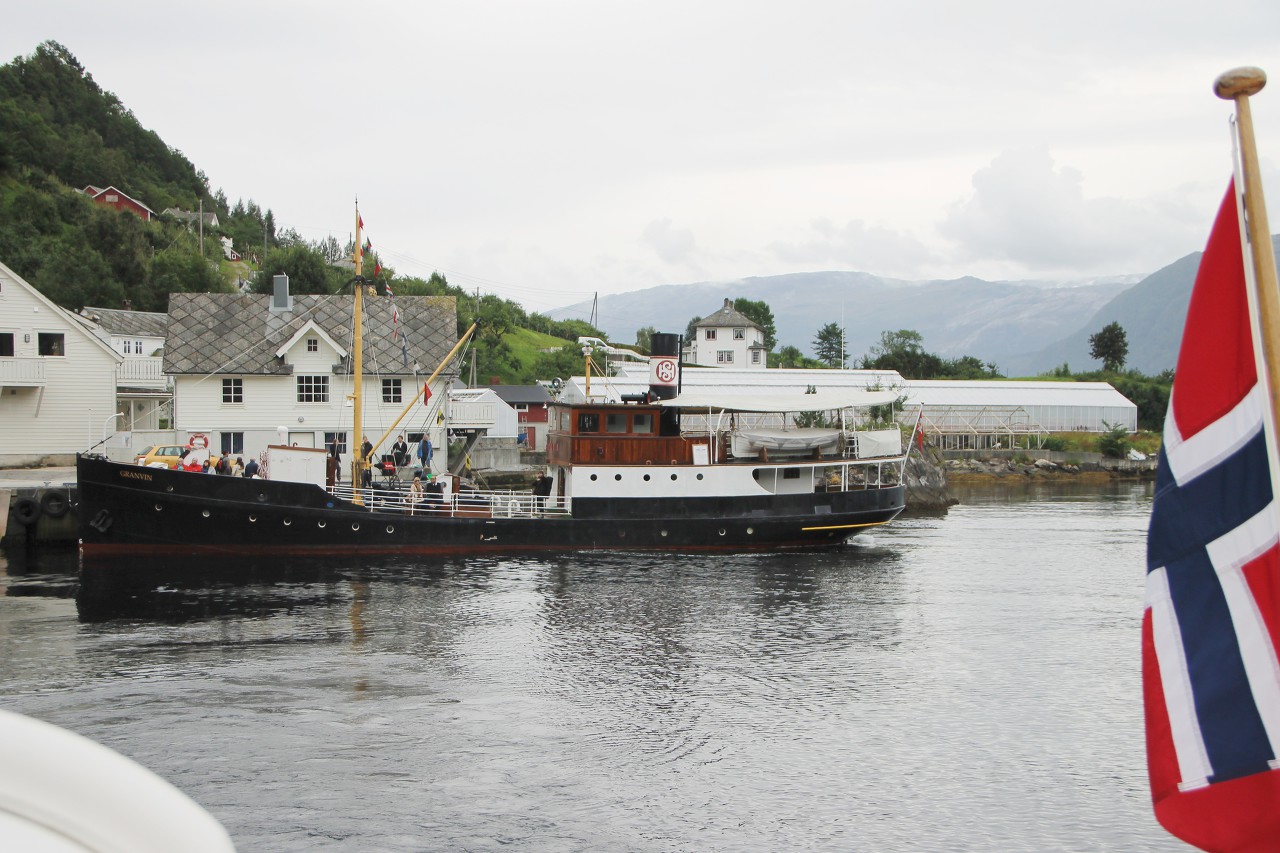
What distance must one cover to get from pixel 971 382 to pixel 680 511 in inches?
2089

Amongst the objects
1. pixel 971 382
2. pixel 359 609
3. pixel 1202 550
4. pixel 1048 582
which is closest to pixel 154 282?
pixel 971 382

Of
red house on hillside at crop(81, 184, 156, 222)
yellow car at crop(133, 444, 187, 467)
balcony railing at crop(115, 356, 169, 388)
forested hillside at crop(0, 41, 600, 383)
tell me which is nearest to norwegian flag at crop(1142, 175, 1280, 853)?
yellow car at crop(133, 444, 187, 467)

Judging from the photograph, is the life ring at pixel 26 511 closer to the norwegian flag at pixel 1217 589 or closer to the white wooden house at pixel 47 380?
the white wooden house at pixel 47 380

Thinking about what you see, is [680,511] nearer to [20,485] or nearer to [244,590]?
[244,590]

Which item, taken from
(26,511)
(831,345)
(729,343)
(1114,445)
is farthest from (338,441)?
(831,345)

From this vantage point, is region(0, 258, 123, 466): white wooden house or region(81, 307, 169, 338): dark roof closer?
region(0, 258, 123, 466): white wooden house

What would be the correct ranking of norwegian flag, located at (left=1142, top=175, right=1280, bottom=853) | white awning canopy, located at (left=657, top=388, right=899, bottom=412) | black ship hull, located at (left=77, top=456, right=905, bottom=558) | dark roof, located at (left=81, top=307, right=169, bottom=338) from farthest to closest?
1. dark roof, located at (left=81, top=307, right=169, bottom=338)
2. white awning canopy, located at (left=657, top=388, right=899, bottom=412)
3. black ship hull, located at (left=77, top=456, right=905, bottom=558)
4. norwegian flag, located at (left=1142, top=175, right=1280, bottom=853)

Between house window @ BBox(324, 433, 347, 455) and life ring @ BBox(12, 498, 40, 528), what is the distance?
12.3m

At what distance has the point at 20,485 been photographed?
37.8 metres

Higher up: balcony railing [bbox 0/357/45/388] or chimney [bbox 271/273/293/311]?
chimney [bbox 271/273/293/311]

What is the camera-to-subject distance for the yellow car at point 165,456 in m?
40.4

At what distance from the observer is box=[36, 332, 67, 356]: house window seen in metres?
46.7

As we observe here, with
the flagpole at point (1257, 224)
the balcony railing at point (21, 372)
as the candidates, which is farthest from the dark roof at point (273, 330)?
the flagpole at point (1257, 224)

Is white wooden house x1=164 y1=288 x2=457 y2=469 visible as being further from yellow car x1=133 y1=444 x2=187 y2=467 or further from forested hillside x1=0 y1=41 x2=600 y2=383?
forested hillside x1=0 y1=41 x2=600 y2=383
